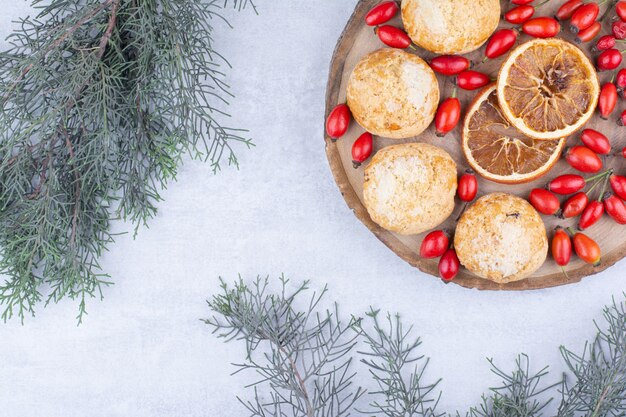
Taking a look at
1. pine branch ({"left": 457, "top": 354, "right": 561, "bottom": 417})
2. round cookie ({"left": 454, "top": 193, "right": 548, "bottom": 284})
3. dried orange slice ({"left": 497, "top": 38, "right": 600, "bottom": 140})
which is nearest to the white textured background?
pine branch ({"left": 457, "top": 354, "right": 561, "bottom": 417})

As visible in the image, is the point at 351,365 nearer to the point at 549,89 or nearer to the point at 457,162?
the point at 457,162

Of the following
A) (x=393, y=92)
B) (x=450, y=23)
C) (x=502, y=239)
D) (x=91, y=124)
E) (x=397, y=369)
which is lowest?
(x=397, y=369)

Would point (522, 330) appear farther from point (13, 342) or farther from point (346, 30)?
point (13, 342)

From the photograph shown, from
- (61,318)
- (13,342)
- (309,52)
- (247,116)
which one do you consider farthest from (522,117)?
(13,342)

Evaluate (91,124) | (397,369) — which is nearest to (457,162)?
(397,369)

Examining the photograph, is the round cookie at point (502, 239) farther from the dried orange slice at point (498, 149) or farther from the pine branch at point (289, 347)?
the pine branch at point (289, 347)

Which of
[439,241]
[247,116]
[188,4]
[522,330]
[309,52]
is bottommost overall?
[522,330]

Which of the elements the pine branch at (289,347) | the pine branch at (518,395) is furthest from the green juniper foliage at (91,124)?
the pine branch at (518,395)
